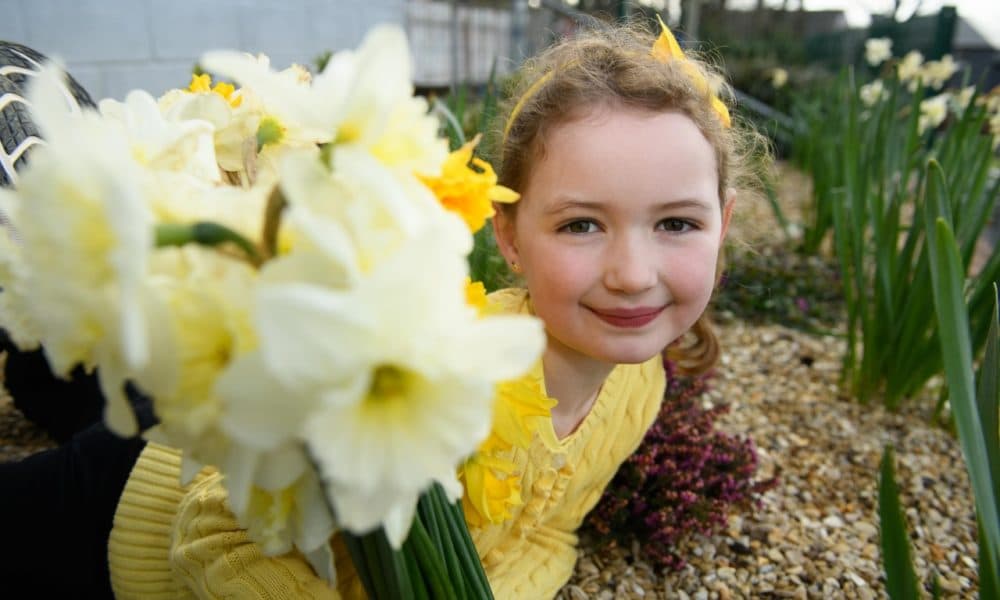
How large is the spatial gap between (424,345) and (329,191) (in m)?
0.12

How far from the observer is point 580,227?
105cm

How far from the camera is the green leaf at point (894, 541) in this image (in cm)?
68

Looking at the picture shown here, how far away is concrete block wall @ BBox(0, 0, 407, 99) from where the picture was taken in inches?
102

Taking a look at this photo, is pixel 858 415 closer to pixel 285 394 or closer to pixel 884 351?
pixel 884 351

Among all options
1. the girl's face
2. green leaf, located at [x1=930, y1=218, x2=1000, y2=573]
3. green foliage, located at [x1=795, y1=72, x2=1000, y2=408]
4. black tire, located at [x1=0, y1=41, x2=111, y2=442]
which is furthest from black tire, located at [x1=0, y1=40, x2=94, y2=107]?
green foliage, located at [x1=795, y1=72, x2=1000, y2=408]

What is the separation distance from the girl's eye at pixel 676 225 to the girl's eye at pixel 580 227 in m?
0.11

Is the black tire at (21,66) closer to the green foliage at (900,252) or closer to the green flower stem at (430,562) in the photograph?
the green flower stem at (430,562)

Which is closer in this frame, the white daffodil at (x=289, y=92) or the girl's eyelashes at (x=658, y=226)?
the white daffodil at (x=289, y=92)

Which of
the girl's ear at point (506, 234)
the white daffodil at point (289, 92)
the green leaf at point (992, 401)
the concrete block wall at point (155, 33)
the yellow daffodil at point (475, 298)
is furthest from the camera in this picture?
the concrete block wall at point (155, 33)

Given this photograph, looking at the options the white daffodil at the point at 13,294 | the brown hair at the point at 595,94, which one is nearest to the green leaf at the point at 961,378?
the brown hair at the point at 595,94

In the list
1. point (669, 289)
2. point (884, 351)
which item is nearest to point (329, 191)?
point (669, 289)

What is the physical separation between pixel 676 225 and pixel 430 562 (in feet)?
2.11

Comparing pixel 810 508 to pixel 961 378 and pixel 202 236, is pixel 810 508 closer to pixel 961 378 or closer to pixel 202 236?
pixel 961 378

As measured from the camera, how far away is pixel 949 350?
2.64ft
